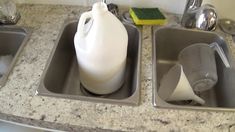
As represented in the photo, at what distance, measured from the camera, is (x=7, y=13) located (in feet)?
3.98

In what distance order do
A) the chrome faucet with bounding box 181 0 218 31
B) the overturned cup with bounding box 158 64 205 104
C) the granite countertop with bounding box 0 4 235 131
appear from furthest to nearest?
1. the chrome faucet with bounding box 181 0 218 31
2. the overturned cup with bounding box 158 64 205 104
3. the granite countertop with bounding box 0 4 235 131

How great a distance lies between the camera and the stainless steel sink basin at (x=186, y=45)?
1.10 metres

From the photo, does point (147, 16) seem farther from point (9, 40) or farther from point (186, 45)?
point (9, 40)

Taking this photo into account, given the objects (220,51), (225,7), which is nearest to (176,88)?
(220,51)

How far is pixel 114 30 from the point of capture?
3.08ft

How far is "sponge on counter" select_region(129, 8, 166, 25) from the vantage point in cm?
120

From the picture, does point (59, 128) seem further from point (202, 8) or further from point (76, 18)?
point (202, 8)

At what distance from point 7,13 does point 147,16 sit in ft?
2.21

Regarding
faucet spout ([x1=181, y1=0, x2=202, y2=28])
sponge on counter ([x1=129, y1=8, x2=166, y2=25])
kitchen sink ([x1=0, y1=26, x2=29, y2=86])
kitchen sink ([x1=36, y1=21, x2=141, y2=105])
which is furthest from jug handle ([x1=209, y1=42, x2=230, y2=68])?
kitchen sink ([x1=0, y1=26, x2=29, y2=86])

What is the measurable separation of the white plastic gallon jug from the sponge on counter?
0.78ft

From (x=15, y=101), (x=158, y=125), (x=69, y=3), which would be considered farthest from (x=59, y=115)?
(x=69, y=3)

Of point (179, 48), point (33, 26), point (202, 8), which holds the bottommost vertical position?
point (179, 48)

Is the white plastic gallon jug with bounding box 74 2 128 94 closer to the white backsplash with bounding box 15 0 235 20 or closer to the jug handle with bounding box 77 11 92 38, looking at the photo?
the jug handle with bounding box 77 11 92 38

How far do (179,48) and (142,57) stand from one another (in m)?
0.32
